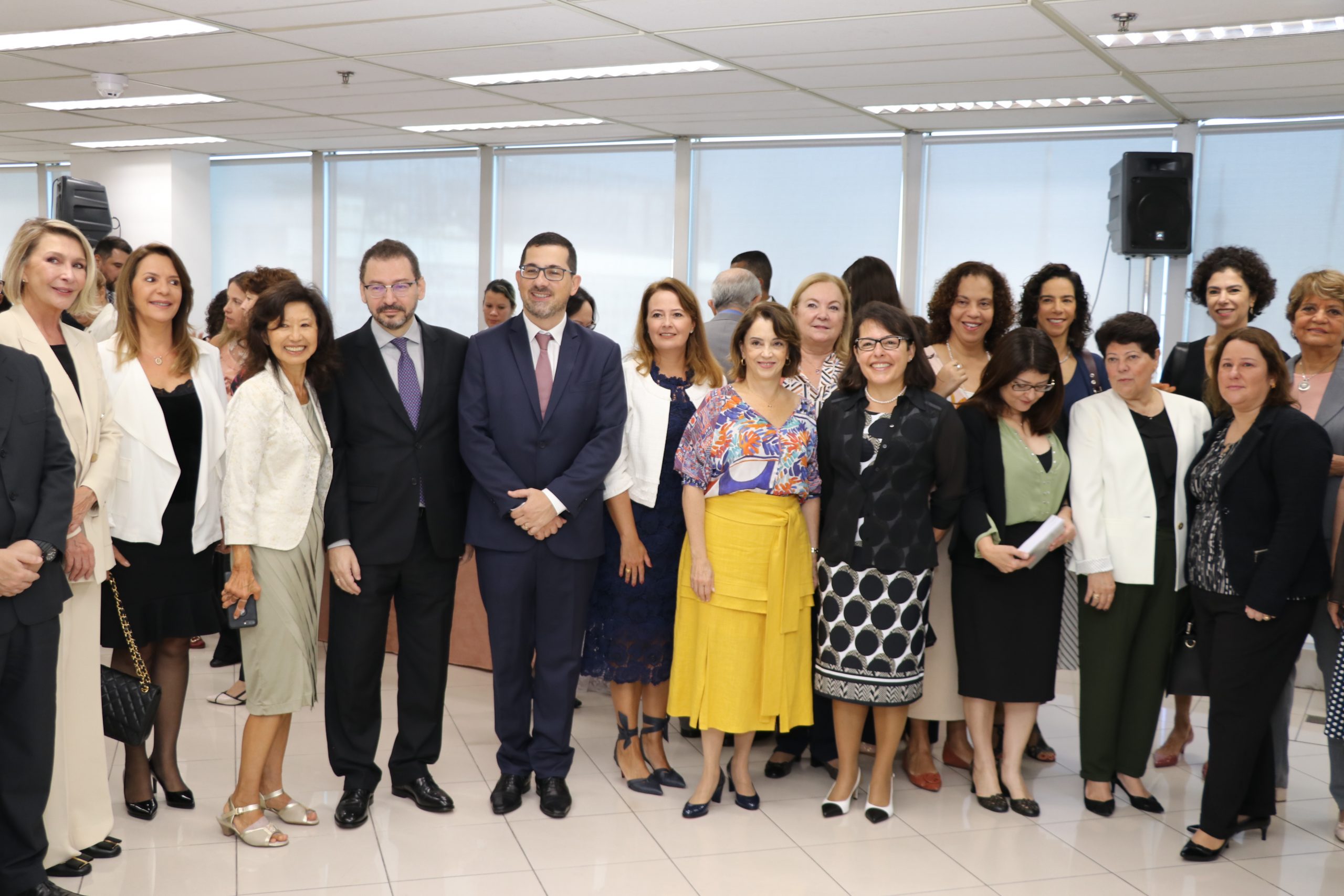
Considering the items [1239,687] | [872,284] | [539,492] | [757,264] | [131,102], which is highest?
[131,102]

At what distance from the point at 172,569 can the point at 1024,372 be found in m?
2.89

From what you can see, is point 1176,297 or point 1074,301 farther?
point 1176,297

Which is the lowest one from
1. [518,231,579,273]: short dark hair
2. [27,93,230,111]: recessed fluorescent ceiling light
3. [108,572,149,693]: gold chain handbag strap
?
[108,572,149,693]: gold chain handbag strap

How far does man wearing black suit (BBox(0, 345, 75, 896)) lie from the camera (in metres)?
2.84

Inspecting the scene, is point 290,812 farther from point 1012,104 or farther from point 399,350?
point 1012,104

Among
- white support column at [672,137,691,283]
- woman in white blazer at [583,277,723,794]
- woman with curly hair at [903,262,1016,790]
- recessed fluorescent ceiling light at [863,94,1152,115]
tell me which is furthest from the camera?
white support column at [672,137,691,283]

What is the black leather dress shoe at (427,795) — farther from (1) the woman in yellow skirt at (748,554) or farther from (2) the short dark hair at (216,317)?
(2) the short dark hair at (216,317)

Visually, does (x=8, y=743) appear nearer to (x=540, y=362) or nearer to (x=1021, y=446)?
(x=540, y=362)

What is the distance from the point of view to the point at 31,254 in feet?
10.6

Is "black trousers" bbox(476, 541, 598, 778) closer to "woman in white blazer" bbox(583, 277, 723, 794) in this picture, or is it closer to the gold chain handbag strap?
"woman in white blazer" bbox(583, 277, 723, 794)

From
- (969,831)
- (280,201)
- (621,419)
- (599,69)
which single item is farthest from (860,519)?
(280,201)

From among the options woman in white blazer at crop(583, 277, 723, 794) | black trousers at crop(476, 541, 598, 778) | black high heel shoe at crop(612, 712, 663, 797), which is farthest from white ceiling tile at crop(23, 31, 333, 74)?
black high heel shoe at crop(612, 712, 663, 797)

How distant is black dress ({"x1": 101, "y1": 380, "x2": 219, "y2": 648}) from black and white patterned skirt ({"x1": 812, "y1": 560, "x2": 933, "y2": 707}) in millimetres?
2069

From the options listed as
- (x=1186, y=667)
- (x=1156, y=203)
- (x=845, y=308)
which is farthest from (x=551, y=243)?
(x=1156, y=203)
